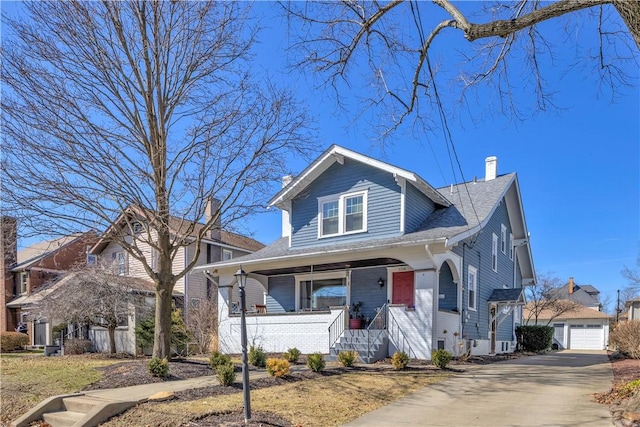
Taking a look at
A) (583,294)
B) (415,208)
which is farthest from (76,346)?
(583,294)

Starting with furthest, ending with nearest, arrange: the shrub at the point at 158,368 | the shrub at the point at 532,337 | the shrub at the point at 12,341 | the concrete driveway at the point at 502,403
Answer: the shrub at the point at 12,341 → the shrub at the point at 532,337 → the shrub at the point at 158,368 → the concrete driveway at the point at 502,403

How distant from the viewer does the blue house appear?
13664 mm

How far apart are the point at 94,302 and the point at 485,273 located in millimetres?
15232

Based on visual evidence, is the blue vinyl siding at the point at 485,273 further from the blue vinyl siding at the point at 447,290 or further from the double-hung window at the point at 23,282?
the double-hung window at the point at 23,282

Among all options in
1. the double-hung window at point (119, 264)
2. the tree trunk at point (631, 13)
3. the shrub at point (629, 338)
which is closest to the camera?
the tree trunk at point (631, 13)

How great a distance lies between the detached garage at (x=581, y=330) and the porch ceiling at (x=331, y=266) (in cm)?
2517

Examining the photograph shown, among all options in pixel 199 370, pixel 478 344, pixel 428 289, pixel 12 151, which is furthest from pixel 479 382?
pixel 12 151

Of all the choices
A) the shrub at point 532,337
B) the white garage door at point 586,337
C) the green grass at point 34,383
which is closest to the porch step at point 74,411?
the green grass at point 34,383

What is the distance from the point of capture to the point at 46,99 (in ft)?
35.2

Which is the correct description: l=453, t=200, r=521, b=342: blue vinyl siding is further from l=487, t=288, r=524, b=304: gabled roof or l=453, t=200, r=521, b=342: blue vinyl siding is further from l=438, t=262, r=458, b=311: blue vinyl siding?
l=438, t=262, r=458, b=311: blue vinyl siding

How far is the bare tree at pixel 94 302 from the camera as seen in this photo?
57.3ft

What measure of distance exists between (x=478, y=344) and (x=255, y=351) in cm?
880

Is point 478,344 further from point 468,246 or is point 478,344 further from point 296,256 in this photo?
point 296,256

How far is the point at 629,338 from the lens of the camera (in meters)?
16.3
